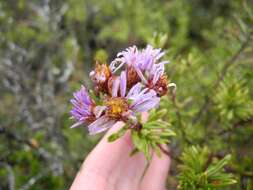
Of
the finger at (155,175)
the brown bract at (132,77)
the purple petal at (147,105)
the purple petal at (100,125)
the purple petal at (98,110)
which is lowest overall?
the finger at (155,175)

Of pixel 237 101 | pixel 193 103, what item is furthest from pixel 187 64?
pixel 193 103

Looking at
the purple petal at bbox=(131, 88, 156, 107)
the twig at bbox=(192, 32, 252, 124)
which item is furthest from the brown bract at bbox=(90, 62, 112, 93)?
the twig at bbox=(192, 32, 252, 124)

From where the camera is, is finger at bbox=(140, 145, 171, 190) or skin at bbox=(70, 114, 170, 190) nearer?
skin at bbox=(70, 114, 170, 190)

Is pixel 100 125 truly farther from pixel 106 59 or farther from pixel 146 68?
pixel 106 59

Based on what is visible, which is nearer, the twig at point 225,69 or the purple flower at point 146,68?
the purple flower at point 146,68

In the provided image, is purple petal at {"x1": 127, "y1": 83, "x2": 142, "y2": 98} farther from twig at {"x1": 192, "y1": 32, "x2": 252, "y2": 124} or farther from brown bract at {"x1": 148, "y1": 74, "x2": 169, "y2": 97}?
twig at {"x1": 192, "y1": 32, "x2": 252, "y2": 124}

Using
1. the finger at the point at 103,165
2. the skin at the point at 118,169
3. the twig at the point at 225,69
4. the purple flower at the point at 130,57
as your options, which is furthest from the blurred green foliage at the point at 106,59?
the purple flower at the point at 130,57

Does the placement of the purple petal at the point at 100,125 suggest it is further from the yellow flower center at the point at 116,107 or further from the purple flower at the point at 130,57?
the purple flower at the point at 130,57
